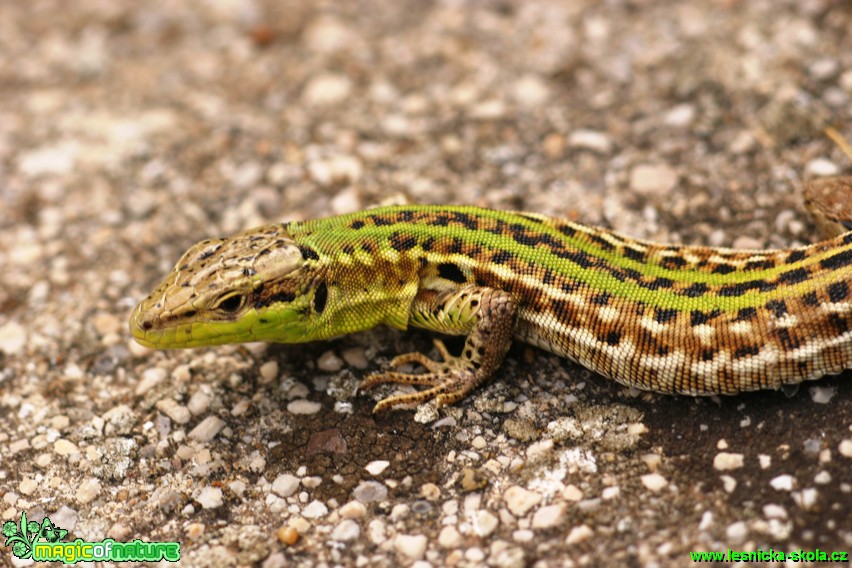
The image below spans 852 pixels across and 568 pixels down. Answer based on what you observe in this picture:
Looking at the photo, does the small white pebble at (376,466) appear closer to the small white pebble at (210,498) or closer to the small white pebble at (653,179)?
the small white pebble at (210,498)

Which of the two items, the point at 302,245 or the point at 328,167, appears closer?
the point at 302,245

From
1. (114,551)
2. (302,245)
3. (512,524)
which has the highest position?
(302,245)

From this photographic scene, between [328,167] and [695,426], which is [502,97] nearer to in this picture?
[328,167]

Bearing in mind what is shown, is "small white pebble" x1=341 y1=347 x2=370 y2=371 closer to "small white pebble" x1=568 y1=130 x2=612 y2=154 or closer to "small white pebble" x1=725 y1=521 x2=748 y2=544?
"small white pebble" x1=725 y1=521 x2=748 y2=544

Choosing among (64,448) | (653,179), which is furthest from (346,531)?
(653,179)

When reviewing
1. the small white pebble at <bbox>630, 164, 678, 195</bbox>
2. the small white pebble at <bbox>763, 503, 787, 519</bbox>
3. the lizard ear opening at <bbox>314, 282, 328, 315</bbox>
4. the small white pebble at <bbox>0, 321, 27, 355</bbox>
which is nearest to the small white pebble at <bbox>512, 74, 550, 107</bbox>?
the small white pebble at <bbox>630, 164, 678, 195</bbox>

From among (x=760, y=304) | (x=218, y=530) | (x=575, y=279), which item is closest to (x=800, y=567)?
(x=760, y=304)

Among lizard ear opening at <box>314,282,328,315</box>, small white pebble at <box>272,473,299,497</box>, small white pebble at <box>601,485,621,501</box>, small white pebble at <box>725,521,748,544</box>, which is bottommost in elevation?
small white pebble at <box>272,473,299,497</box>
